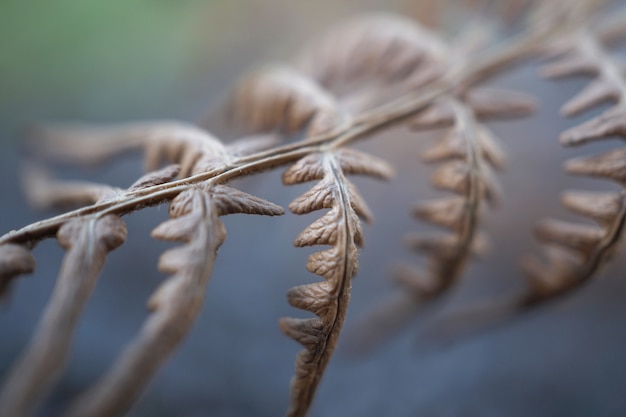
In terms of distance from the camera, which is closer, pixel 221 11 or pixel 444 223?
pixel 444 223

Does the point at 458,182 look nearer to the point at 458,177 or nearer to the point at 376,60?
the point at 458,177

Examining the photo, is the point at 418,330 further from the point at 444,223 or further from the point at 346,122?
the point at 346,122

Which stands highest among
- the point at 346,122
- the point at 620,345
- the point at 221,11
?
the point at 221,11

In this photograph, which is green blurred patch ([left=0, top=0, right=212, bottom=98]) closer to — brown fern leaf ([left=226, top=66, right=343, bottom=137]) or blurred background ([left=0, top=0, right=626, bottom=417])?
blurred background ([left=0, top=0, right=626, bottom=417])

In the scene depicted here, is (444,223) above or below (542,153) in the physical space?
below

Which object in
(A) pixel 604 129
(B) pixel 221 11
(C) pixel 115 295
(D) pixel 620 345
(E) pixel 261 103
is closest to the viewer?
(A) pixel 604 129

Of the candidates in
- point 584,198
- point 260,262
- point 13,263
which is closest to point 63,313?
point 13,263

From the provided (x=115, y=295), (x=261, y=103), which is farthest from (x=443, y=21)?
(x=115, y=295)

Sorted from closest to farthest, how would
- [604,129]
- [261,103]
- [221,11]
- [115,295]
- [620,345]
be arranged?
1. [604,129]
2. [261,103]
3. [620,345]
4. [115,295]
5. [221,11]

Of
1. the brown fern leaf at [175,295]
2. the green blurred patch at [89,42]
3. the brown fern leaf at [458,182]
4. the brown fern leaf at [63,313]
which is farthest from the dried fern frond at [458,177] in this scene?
the green blurred patch at [89,42]
